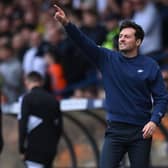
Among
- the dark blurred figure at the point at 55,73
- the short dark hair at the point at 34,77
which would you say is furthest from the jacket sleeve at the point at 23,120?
the dark blurred figure at the point at 55,73

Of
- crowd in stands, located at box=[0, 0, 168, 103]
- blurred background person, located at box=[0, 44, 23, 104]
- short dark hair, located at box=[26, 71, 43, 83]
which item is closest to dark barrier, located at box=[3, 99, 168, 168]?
crowd in stands, located at box=[0, 0, 168, 103]

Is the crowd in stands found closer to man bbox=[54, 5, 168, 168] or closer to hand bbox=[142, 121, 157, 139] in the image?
man bbox=[54, 5, 168, 168]

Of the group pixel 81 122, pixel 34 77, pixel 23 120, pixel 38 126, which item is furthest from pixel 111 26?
pixel 23 120

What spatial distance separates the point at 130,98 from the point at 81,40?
0.75 meters

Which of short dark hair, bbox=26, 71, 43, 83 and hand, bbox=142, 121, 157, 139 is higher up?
short dark hair, bbox=26, 71, 43, 83

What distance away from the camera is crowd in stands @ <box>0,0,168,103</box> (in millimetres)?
12047

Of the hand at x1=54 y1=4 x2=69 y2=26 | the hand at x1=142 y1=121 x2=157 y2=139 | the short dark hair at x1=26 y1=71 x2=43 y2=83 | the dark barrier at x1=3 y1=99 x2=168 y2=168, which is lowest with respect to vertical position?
the dark barrier at x1=3 y1=99 x2=168 y2=168

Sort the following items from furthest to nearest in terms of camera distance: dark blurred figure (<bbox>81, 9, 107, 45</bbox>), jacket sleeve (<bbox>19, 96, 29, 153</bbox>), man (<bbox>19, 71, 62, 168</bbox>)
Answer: dark blurred figure (<bbox>81, 9, 107, 45</bbox>) → man (<bbox>19, 71, 62, 168</bbox>) → jacket sleeve (<bbox>19, 96, 29, 153</bbox>)

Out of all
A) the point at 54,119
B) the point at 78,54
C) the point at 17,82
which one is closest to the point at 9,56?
the point at 17,82

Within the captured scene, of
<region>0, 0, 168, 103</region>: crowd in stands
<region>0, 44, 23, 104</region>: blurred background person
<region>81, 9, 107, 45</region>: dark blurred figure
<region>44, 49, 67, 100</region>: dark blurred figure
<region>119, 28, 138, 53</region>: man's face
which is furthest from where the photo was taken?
<region>0, 44, 23, 104</region>: blurred background person

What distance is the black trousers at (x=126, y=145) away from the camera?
7691mm

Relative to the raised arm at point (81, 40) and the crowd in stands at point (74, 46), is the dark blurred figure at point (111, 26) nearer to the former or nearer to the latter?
the crowd in stands at point (74, 46)

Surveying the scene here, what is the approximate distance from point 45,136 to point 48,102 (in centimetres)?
46

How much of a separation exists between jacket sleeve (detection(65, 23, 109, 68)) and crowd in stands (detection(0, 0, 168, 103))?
125 inches
